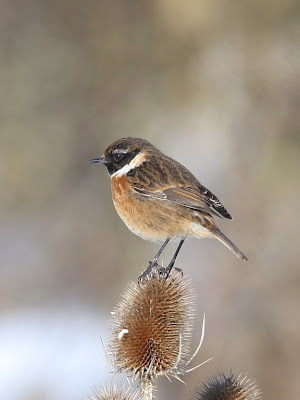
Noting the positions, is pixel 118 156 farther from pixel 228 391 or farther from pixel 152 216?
pixel 228 391

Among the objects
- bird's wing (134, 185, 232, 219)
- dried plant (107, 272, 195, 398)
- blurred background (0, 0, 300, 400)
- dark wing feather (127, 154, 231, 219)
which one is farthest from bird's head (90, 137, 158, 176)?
blurred background (0, 0, 300, 400)

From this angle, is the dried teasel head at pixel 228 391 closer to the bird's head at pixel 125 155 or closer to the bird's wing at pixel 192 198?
the bird's wing at pixel 192 198

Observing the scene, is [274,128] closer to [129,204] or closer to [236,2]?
[236,2]

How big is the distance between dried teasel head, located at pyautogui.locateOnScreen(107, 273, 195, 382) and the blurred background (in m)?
5.12

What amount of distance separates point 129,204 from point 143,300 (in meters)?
1.66

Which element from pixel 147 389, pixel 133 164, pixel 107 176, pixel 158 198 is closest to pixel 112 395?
pixel 147 389

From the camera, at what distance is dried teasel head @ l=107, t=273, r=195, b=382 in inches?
185

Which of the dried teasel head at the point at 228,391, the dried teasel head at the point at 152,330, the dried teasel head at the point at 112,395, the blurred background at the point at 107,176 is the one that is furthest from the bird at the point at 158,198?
the blurred background at the point at 107,176

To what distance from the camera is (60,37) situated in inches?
719

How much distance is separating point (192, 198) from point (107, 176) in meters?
9.43

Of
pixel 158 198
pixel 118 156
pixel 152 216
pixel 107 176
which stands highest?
pixel 107 176

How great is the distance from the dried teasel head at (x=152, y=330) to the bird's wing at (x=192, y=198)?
1302 mm

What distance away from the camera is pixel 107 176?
15609mm

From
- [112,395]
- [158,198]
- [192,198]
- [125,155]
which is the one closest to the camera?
[112,395]
